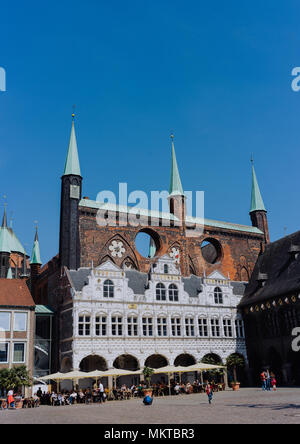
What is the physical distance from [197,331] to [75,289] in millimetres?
12910

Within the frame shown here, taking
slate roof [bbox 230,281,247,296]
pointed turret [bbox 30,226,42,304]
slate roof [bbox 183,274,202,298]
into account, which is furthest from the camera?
pointed turret [bbox 30,226,42,304]

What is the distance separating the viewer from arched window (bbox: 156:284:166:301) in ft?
146

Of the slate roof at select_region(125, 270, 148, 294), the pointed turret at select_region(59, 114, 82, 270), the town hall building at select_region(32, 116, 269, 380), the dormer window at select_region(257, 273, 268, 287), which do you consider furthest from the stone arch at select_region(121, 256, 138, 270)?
the dormer window at select_region(257, 273, 268, 287)

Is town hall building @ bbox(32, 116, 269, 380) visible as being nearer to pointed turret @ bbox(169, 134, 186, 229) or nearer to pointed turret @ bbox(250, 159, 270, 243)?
pointed turret @ bbox(169, 134, 186, 229)

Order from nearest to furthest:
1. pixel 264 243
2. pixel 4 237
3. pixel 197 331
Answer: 1. pixel 197 331
2. pixel 264 243
3. pixel 4 237

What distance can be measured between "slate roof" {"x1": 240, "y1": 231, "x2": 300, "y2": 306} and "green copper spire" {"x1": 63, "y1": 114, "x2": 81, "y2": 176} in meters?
22.8

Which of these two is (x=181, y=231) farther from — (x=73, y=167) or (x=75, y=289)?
(x=75, y=289)

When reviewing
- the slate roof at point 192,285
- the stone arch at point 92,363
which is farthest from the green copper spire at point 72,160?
the stone arch at point 92,363

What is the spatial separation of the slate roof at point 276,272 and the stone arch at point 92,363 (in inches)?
645

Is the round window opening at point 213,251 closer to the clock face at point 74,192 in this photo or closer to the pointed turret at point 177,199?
the pointed turret at point 177,199

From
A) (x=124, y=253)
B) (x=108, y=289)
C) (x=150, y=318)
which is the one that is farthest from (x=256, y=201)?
(x=108, y=289)

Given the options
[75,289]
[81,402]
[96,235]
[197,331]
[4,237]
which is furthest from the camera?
[4,237]
